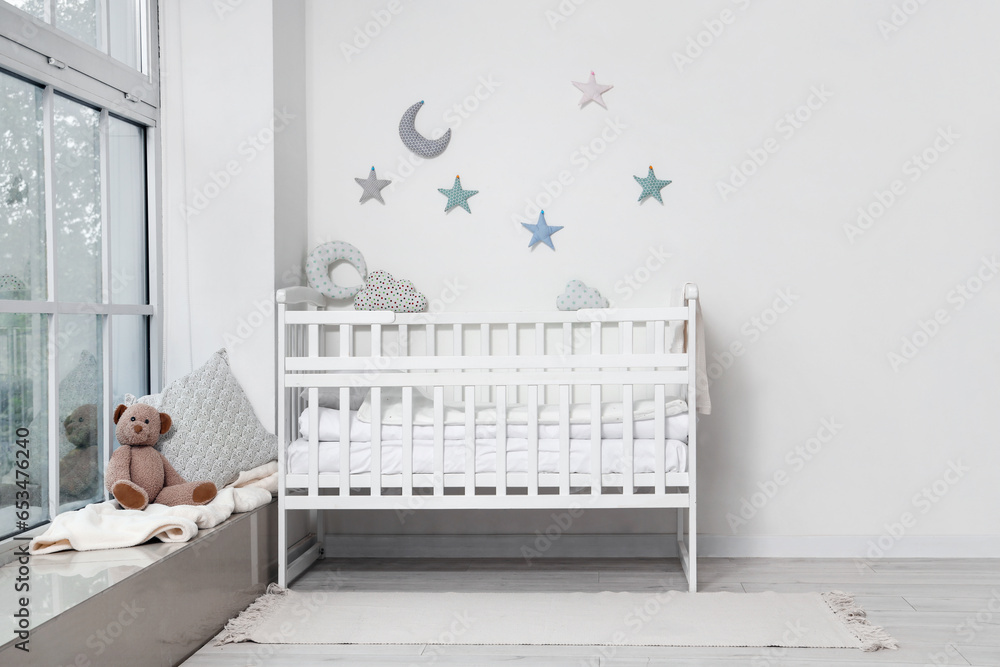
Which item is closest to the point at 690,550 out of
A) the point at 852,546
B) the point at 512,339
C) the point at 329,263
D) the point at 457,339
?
the point at 852,546

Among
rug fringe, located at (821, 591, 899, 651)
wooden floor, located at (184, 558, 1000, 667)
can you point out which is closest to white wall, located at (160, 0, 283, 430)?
wooden floor, located at (184, 558, 1000, 667)

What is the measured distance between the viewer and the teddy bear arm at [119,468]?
1.93 meters

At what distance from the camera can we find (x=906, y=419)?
2576 mm

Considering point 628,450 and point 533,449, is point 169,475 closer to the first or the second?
point 533,449

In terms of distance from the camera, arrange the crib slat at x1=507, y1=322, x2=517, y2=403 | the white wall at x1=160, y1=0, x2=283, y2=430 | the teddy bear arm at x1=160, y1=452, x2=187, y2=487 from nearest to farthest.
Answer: the teddy bear arm at x1=160, y1=452, x2=187, y2=487 → the white wall at x1=160, y1=0, x2=283, y2=430 → the crib slat at x1=507, y1=322, x2=517, y2=403

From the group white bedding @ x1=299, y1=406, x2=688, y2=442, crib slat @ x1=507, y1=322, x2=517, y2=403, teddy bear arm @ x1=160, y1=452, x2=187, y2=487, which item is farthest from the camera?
crib slat @ x1=507, y1=322, x2=517, y2=403

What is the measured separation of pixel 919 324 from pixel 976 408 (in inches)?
13.3

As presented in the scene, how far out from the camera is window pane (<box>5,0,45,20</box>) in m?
1.82

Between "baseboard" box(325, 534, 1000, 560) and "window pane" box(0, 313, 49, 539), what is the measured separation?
103cm

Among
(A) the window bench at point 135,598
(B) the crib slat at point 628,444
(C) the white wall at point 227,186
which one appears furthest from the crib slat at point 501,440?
(C) the white wall at point 227,186

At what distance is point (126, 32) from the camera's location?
2305 mm

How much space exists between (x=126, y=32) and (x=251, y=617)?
175 centimetres

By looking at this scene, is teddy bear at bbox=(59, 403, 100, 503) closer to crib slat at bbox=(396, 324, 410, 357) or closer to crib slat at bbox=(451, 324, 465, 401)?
crib slat at bbox=(396, 324, 410, 357)

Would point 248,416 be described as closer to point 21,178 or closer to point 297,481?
point 297,481
